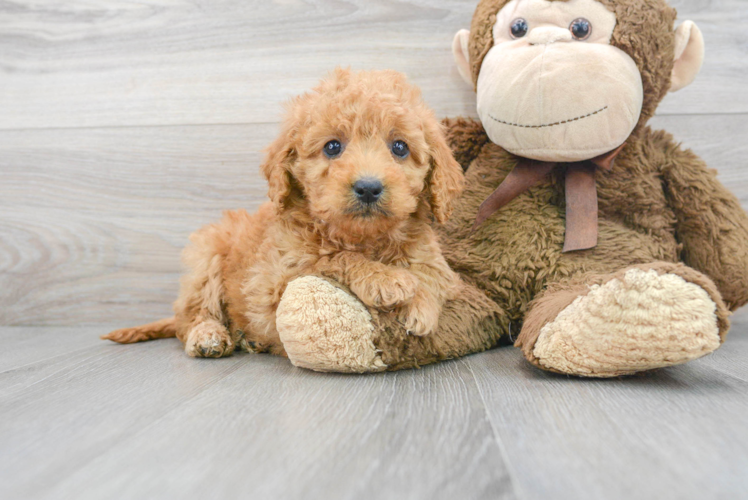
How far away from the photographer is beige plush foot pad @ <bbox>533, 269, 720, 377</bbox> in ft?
3.50

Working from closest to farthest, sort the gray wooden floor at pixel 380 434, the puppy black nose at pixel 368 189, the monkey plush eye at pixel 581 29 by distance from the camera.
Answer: the gray wooden floor at pixel 380 434 → the puppy black nose at pixel 368 189 → the monkey plush eye at pixel 581 29

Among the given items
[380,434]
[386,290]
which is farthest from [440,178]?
[380,434]

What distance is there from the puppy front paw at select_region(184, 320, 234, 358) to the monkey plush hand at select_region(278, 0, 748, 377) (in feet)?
1.40

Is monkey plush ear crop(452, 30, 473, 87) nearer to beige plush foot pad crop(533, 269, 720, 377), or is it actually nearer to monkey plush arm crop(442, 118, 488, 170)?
monkey plush arm crop(442, 118, 488, 170)

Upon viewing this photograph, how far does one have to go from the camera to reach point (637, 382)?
119cm

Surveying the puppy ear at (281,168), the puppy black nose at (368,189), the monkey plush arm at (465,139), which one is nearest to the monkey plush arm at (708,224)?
the monkey plush arm at (465,139)

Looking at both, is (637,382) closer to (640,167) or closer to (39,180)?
(640,167)

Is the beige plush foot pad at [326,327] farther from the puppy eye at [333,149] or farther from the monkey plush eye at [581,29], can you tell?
the monkey plush eye at [581,29]

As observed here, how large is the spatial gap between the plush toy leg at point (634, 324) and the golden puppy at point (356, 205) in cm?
33

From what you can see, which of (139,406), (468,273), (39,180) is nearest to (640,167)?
(468,273)

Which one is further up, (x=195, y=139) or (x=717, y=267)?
(x=195, y=139)

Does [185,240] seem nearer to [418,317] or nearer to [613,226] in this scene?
[418,317]

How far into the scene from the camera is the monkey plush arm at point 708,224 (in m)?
1.58

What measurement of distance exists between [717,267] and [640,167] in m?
0.38
